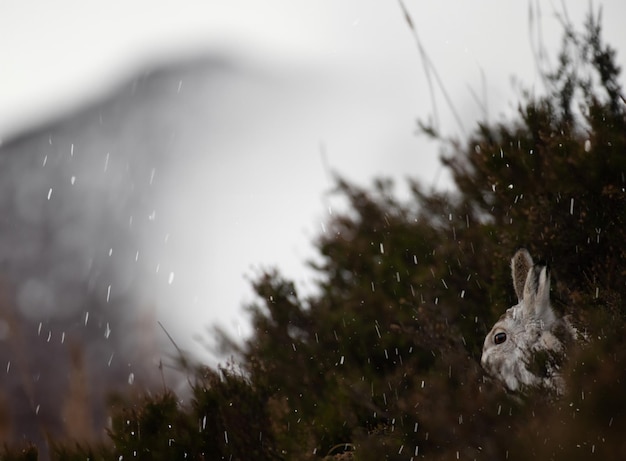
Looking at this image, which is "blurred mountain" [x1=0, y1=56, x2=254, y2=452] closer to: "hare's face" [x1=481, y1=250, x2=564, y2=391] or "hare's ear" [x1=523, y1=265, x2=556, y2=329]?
"hare's face" [x1=481, y1=250, x2=564, y2=391]

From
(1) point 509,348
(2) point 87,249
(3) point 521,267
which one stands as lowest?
(1) point 509,348

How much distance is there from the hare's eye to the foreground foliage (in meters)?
0.15

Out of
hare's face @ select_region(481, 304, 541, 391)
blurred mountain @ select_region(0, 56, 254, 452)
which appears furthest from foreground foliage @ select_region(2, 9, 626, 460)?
blurred mountain @ select_region(0, 56, 254, 452)

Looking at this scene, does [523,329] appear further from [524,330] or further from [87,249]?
[87,249]

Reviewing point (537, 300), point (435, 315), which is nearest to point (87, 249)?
point (435, 315)

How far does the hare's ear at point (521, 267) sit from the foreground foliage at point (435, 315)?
0.67 feet

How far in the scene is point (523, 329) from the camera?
3221mm

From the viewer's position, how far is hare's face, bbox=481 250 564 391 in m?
3.10

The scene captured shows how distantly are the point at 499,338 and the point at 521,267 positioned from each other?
1.13ft

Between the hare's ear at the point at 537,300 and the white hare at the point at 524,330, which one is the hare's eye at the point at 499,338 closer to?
the white hare at the point at 524,330

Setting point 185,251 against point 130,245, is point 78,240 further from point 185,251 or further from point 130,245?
point 185,251

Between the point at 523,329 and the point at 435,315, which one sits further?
the point at 435,315

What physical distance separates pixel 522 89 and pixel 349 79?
183 feet

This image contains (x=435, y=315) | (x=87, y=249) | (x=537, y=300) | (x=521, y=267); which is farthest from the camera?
(x=87, y=249)
